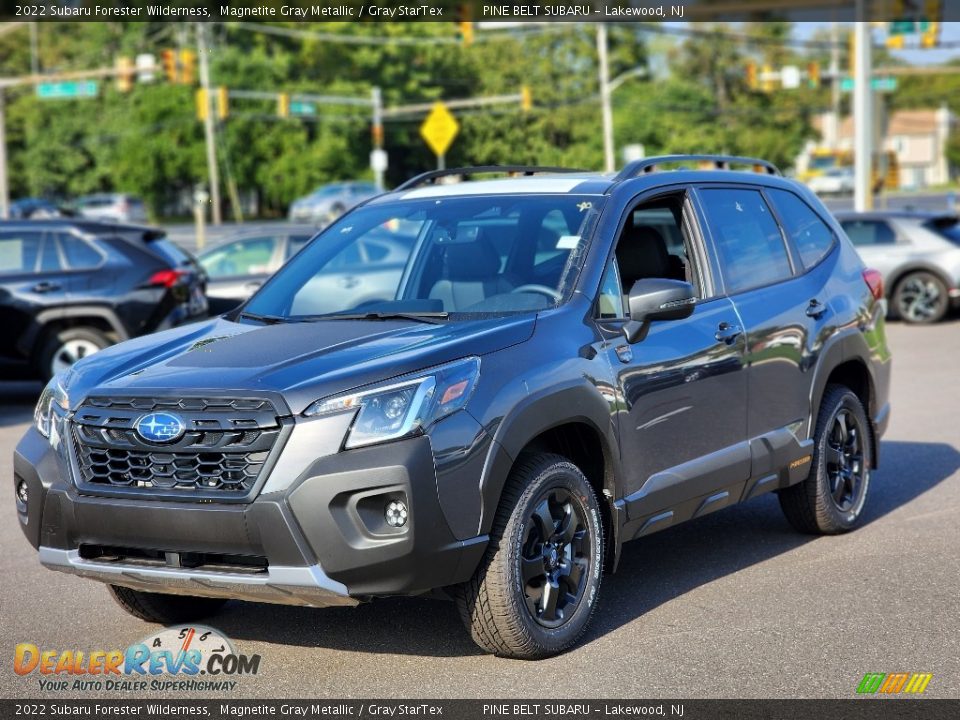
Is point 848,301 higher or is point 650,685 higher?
point 848,301

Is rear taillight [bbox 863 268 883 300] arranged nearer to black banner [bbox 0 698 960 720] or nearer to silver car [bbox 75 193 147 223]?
black banner [bbox 0 698 960 720]

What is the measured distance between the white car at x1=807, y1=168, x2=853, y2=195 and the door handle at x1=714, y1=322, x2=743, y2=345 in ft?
215

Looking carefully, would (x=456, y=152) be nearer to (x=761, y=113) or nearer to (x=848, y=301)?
(x=761, y=113)

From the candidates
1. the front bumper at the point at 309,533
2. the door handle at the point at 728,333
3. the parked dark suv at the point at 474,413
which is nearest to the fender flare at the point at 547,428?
the parked dark suv at the point at 474,413

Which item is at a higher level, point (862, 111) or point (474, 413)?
point (474, 413)

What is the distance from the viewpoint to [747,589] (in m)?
6.29

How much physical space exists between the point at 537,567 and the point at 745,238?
2.37m

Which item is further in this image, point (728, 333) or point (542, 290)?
point (728, 333)

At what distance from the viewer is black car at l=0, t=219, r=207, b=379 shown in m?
13.2

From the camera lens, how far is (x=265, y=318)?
6.07 m

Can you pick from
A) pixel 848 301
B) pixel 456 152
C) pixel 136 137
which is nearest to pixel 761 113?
pixel 456 152

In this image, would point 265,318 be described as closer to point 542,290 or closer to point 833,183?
point 542,290

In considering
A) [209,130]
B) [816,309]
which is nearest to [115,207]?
[209,130]

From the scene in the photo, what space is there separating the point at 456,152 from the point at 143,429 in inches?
2549
